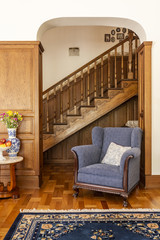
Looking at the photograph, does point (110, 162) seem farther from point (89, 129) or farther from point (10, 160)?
point (89, 129)

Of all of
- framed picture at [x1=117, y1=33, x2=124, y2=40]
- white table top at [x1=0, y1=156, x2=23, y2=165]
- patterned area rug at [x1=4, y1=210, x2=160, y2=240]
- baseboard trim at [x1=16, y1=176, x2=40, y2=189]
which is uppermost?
framed picture at [x1=117, y1=33, x2=124, y2=40]

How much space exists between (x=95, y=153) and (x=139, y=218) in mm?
1294

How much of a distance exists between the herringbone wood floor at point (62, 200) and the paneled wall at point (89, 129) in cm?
197

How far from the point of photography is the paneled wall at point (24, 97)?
390 cm

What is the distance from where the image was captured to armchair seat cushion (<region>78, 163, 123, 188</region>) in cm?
318

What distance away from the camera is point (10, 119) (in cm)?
368

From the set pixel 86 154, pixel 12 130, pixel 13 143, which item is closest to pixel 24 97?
pixel 12 130

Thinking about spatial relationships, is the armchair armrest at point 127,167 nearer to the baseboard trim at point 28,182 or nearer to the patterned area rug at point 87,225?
the patterned area rug at point 87,225

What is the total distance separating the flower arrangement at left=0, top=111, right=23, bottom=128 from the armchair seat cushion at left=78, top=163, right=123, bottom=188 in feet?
3.95

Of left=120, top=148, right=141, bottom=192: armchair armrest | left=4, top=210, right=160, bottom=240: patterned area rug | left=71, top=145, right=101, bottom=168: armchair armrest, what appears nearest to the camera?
left=4, top=210, right=160, bottom=240: patterned area rug

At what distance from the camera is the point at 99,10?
3885 millimetres

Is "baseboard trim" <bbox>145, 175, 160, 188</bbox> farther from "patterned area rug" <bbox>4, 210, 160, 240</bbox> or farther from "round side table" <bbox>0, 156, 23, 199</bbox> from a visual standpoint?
"round side table" <bbox>0, 156, 23, 199</bbox>

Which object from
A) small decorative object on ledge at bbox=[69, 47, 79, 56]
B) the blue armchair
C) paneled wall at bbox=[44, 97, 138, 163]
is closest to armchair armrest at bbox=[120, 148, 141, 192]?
the blue armchair

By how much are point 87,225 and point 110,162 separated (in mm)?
1248
